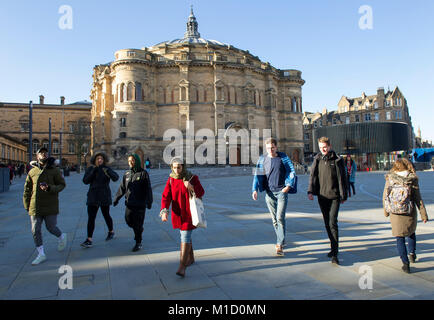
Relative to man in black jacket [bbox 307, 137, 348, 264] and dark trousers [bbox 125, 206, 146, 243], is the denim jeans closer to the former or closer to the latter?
dark trousers [bbox 125, 206, 146, 243]

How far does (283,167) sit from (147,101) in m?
38.3

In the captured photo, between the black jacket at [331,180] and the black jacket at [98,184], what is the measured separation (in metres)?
3.79

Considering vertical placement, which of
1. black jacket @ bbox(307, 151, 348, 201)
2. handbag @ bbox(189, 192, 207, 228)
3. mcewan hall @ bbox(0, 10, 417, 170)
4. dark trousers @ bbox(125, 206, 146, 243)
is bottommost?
dark trousers @ bbox(125, 206, 146, 243)

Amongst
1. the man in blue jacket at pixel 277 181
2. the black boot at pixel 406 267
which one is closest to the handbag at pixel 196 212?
the man in blue jacket at pixel 277 181

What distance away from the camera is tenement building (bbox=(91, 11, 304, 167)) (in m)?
40.2

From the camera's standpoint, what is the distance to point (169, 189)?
4.38 meters

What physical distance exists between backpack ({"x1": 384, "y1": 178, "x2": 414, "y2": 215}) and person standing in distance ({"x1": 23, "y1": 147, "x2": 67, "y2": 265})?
17.7ft

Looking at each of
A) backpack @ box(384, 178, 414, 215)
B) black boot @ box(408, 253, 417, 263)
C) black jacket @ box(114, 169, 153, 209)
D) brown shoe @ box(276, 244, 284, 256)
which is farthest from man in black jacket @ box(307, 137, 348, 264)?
black jacket @ box(114, 169, 153, 209)

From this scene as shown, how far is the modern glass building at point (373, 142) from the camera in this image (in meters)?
46.3
